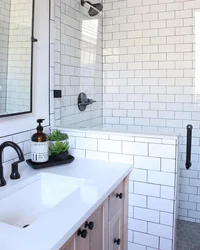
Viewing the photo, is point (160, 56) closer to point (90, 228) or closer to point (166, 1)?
point (166, 1)

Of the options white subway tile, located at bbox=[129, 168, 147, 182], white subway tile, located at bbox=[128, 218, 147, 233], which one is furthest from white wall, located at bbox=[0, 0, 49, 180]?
white subway tile, located at bbox=[128, 218, 147, 233]

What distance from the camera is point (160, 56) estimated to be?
2566mm

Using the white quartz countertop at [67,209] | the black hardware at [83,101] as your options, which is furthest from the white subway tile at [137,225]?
the black hardware at [83,101]

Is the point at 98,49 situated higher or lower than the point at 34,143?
higher

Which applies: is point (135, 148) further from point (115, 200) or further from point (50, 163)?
point (50, 163)

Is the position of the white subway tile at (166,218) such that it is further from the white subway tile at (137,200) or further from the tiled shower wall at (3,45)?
the tiled shower wall at (3,45)

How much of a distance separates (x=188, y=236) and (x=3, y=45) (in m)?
2.16

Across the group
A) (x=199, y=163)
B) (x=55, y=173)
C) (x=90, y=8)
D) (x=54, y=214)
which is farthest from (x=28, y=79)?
(x=199, y=163)

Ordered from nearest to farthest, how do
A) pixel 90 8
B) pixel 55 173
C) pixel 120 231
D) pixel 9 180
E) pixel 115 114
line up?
pixel 9 180
pixel 55 173
pixel 120 231
pixel 90 8
pixel 115 114

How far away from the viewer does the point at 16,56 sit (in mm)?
1449

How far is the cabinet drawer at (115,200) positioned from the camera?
4.45 ft

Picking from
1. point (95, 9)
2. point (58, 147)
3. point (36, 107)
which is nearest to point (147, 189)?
point (58, 147)

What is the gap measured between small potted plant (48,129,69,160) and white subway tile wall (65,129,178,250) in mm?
155

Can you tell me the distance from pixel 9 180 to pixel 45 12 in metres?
1.07
